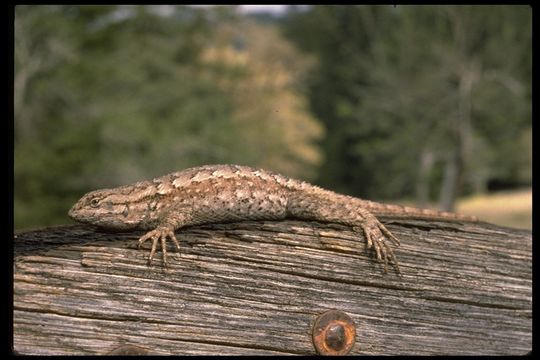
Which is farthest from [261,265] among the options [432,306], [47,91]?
[47,91]

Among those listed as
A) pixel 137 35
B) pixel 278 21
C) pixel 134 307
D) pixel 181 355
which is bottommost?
pixel 181 355

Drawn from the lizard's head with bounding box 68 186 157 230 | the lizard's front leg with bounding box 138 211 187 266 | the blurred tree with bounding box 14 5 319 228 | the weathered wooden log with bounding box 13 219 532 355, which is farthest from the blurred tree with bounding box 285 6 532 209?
the weathered wooden log with bounding box 13 219 532 355

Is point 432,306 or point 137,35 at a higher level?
point 137,35

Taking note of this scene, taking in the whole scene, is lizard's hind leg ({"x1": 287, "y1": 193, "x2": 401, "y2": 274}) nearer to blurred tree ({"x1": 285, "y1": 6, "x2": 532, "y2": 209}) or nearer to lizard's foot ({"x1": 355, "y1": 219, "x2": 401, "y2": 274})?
lizard's foot ({"x1": 355, "y1": 219, "x2": 401, "y2": 274})

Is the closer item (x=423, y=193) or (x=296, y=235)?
(x=296, y=235)

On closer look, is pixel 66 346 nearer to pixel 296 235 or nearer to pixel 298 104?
pixel 296 235

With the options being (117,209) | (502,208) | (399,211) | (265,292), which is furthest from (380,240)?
(502,208)

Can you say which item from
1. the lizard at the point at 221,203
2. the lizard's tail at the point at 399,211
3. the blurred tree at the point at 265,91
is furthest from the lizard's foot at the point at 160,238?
the blurred tree at the point at 265,91
